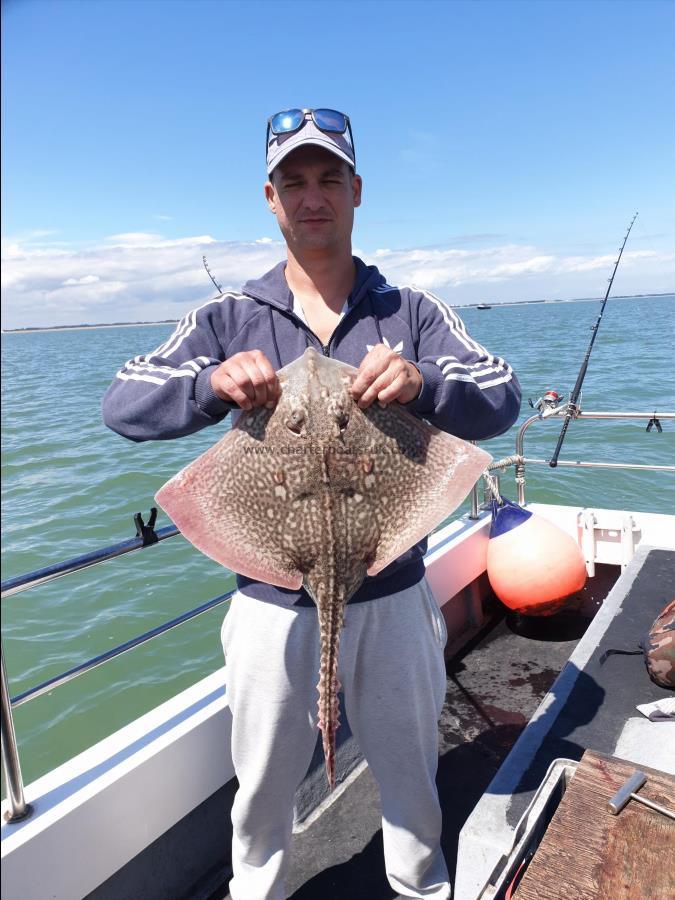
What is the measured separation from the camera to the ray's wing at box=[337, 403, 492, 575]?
6.38ft

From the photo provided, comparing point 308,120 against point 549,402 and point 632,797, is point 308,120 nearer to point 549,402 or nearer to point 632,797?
point 632,797

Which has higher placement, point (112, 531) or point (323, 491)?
point (323, 491)

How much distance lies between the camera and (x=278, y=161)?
Result: 7.40 ft

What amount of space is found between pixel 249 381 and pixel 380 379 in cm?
39

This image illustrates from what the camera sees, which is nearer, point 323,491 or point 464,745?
point 323,491

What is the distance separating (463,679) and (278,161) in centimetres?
371

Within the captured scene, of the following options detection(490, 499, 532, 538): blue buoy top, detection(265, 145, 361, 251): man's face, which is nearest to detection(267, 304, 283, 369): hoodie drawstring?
detection(265, 145, 361, 251): man's face

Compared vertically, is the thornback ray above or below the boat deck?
above

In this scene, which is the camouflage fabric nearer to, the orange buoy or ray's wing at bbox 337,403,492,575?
the orange buoy

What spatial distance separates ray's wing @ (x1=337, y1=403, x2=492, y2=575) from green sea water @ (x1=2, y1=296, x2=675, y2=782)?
103 cm

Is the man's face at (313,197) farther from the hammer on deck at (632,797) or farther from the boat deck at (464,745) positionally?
the boat deck at (464,745)

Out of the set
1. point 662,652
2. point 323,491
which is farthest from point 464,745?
point 323,491

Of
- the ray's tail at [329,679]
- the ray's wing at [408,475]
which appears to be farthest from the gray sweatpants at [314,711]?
the ray's wing at [408,475]

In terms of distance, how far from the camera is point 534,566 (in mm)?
4812
